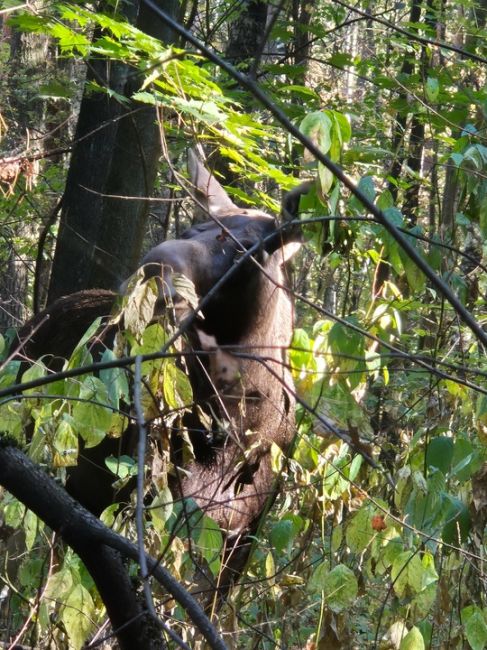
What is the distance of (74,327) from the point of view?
4.96 meters

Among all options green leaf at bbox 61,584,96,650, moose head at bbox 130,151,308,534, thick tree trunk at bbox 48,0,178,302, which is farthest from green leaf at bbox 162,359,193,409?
thick tree trunk at bbox 48,0,178,302

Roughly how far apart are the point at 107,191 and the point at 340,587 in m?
3.52

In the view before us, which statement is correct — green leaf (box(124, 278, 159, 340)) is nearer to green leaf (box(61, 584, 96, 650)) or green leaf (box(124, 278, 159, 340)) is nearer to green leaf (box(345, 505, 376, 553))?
green leaf (box(61, 584, 96, 650))

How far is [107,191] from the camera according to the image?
231 inches

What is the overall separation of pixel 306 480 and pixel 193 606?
7.78 feet

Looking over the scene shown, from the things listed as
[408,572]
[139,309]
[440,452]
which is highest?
[139,309]

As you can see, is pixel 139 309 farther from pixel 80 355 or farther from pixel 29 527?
pixel 29 527

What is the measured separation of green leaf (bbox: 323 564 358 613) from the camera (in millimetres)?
3180

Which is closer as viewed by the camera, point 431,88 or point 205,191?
point 431,88

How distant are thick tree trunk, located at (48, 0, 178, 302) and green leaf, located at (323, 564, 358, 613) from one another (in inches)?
123

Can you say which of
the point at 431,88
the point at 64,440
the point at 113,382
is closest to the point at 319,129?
the point at 113,382

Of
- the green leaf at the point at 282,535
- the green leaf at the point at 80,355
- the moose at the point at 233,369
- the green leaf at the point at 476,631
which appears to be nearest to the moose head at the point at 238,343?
the moose at the point at 233,369

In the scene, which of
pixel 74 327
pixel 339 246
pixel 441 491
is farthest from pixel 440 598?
pixel 74 327

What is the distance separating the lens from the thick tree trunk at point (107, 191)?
5.76m
